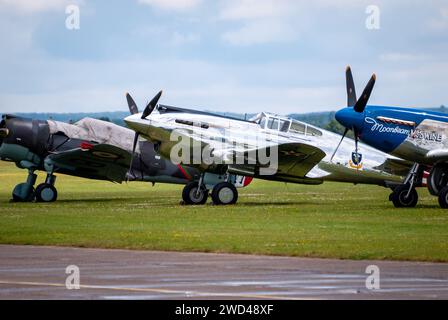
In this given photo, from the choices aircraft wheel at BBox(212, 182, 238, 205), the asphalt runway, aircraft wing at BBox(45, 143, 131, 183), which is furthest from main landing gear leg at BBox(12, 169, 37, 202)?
the asphalt runway

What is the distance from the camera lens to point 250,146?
2911cm

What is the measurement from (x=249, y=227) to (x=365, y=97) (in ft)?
21.6

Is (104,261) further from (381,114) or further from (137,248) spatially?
(381,114)

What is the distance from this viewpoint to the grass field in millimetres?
16641

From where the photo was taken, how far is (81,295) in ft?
37.3

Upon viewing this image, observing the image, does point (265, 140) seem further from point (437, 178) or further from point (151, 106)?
point (437, 178)

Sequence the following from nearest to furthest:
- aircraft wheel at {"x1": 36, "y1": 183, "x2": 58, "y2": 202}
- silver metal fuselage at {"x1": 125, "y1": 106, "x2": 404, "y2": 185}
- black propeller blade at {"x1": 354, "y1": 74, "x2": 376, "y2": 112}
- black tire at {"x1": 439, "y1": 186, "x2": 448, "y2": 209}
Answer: black propeller blade at {"x1": 354, "y1": 74, "x2": 376, "y2": 112}
black tire at {"x1": 439, "y1": 186, "x2": 448, "y2": 209}
silver metal fuselage at {"x1": 125, "y1": 106, "x2": 404, "y2": 185}
aircraft wheel at {"x1": 36, "y1": 183, "x2": 58, "y2": 202}

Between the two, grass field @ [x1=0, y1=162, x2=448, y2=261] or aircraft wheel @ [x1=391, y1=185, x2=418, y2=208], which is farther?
aircraft wheel @ [x1=391, y1=185, x2=418, y2=208]

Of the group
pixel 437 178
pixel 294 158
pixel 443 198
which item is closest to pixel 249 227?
pixel 443 198

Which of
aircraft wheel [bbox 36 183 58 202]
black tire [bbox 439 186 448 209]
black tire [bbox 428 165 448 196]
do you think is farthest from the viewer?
aircraft wheel [bbox 36 183 58 202]

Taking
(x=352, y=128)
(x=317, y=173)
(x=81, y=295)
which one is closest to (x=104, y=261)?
(x=81, y=295)

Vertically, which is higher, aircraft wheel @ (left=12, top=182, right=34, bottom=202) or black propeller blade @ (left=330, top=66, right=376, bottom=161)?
black propeller blade @ (left=330, top=66, right=376, bottom=161)

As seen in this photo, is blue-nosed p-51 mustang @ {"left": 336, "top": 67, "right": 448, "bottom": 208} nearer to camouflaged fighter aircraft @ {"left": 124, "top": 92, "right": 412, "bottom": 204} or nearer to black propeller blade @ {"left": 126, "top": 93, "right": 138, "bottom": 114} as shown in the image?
camouflaged fighter aircraft @ {"left": 124, "top": 92, "right": 412, "bottom": 204}
